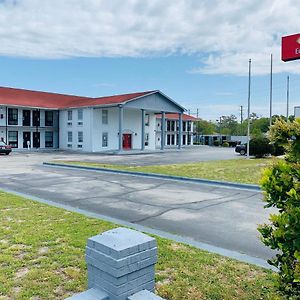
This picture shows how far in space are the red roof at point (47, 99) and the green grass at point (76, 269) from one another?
3141 centimetres

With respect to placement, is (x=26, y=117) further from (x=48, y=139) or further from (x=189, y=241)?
(x=189, y=241)

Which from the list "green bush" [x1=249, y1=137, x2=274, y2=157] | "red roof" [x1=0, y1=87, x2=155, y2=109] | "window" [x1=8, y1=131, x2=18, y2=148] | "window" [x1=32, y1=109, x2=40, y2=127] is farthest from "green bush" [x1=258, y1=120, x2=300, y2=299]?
"window" [x1=32, y1=109, x2=40, y2=127]

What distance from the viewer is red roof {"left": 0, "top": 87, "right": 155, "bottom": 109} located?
38656mm

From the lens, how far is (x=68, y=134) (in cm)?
4191

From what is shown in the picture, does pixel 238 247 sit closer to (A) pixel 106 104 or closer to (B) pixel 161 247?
(B) pixel 161 247

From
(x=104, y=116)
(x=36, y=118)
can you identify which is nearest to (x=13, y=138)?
(x=36, y=118)

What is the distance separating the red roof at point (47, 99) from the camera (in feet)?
127

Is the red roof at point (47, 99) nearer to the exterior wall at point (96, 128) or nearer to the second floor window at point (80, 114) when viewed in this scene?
the second floor window at point (80, 114)

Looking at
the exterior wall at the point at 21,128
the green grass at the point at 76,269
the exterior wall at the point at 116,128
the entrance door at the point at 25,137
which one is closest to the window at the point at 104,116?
the exterior wall at the point at 116,128

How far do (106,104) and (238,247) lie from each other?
3259 cm

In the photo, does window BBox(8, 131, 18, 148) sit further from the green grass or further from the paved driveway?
the green grass

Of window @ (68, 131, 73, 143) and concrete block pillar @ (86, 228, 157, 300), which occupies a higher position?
window @ (68, 131, 73, 143)

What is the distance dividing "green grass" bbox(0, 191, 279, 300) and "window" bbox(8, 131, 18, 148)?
3637 centimetres

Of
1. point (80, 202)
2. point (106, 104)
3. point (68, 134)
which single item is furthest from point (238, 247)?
point (68, 134)
